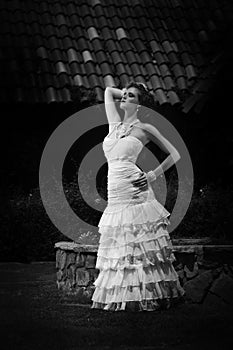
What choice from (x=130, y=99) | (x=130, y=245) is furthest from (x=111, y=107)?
(x=130, y=245)

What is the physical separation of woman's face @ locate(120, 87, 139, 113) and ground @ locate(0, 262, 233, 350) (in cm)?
201

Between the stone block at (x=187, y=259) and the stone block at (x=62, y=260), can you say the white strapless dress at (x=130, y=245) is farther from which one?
the stone block at (x=62, y=260)

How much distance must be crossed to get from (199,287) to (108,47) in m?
7.23

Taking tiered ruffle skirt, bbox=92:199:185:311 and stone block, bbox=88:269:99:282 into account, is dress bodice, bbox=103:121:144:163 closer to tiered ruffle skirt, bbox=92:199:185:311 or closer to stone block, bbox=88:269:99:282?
tiered ruffle skirt, bbox=92:199:185:311

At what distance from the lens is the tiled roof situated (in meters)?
11.8

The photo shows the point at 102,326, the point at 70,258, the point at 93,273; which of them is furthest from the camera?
the point at 70,258

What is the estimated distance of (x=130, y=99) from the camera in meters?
6.19

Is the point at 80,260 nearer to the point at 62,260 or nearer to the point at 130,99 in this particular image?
the point at 62,260

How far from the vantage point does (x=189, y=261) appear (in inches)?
268

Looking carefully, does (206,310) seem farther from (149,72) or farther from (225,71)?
(149,72)

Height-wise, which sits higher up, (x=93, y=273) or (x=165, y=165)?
(x=165, y=165)

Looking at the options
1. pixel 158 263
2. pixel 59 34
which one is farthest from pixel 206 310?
pixel 59 34

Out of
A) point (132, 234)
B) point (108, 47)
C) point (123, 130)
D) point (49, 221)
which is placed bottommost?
point (132, 234)

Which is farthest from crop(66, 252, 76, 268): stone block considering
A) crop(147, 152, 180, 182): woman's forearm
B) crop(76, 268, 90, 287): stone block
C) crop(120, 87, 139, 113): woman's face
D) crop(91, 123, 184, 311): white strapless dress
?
crop(120, 87, 139, 113): woman's face
